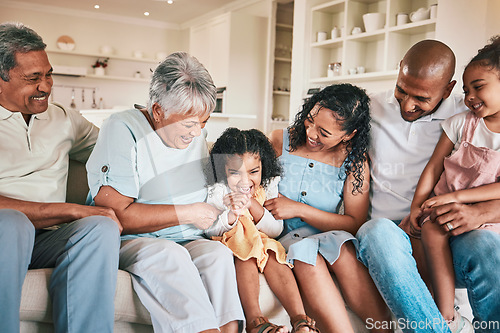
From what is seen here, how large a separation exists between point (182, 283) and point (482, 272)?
0.82 meters

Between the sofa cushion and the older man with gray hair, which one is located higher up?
the older man with gray hair

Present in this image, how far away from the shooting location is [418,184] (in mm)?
1604

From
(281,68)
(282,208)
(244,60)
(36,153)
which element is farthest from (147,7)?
(282,208)

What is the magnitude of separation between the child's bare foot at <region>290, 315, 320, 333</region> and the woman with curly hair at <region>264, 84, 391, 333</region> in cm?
10

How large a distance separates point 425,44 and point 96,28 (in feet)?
21.4

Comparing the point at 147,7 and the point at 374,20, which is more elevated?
the point at 147,7

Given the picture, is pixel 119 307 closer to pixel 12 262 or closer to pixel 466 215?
pixel 12 262

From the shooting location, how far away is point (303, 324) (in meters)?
1.29

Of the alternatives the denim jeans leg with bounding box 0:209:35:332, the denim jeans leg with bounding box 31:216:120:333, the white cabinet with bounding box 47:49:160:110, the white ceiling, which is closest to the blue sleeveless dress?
the denim jeans leg with bounding box 31:216:120:333

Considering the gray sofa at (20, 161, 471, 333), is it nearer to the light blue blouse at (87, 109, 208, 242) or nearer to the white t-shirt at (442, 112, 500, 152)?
the light blue blouse at (87, 109, 208, 242)

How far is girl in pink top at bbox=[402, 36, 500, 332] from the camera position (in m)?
1.41

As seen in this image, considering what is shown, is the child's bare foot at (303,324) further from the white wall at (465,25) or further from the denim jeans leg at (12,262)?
the white wall at (465,25)

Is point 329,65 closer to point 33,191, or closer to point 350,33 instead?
point 350,33

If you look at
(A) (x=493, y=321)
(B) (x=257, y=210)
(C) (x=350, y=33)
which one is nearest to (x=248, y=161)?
(B) (x=257, y=210)
